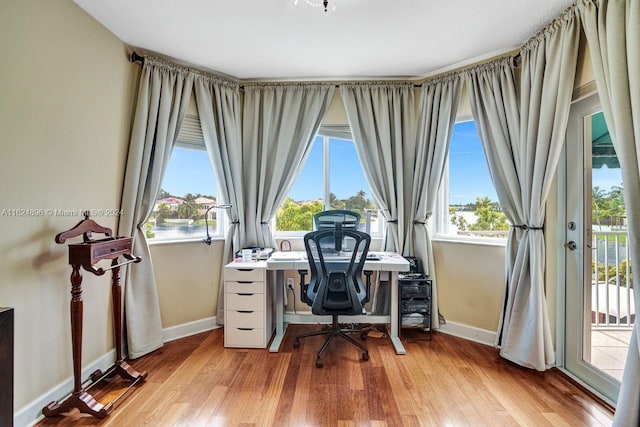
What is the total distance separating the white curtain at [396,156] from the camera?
2877 mm

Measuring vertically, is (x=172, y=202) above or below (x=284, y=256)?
above

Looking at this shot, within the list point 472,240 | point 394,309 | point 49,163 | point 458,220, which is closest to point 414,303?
point 394,309

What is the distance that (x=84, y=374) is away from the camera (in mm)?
1997

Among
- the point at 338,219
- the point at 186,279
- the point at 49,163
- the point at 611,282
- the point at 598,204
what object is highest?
the point at 49,163

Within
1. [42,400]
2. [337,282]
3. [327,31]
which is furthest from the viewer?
[337,282]

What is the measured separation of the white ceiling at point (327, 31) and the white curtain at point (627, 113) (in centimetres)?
59

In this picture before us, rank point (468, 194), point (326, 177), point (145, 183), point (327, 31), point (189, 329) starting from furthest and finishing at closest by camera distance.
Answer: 1. point (326, 177)
2. point (468, 194)
3. point (189, 329)
4. point (145, 183)
5. point (327, 31)

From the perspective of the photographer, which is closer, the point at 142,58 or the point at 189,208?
the point at 142,58

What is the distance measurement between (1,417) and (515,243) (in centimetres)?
314

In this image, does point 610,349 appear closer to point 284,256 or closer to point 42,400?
point 284,256

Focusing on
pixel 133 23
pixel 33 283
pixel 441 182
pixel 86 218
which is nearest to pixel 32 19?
pixel 133 23

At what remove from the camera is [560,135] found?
2.03m

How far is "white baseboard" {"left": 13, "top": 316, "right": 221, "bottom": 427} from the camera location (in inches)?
63.2

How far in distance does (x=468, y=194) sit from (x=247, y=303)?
237 centimetres
